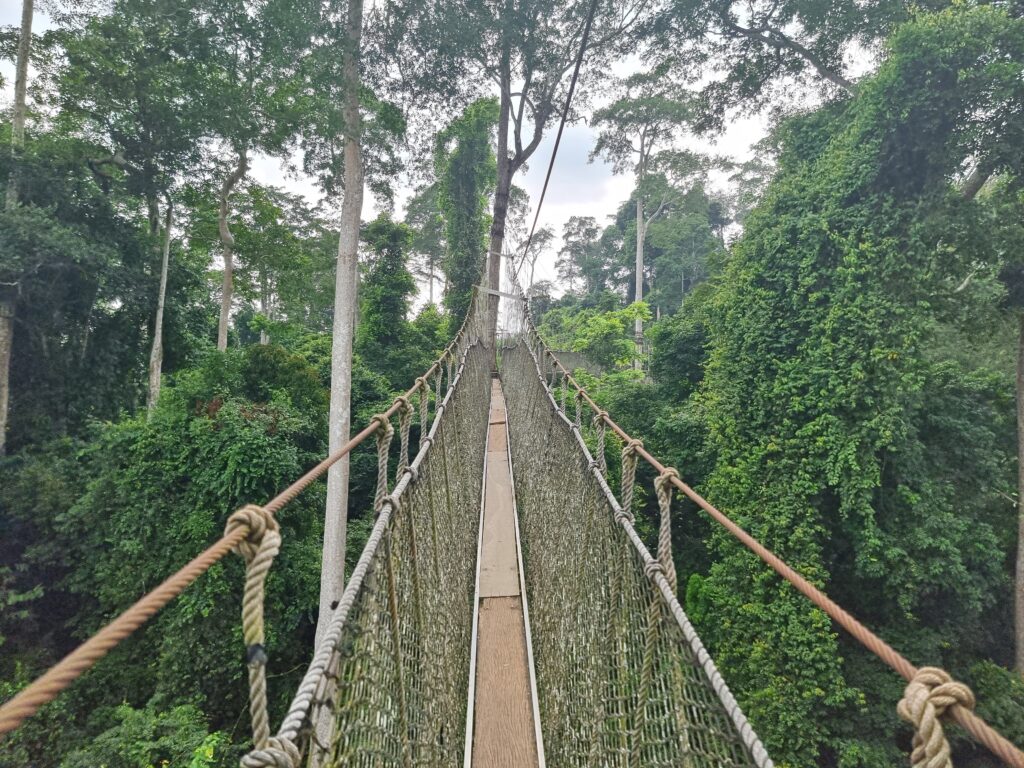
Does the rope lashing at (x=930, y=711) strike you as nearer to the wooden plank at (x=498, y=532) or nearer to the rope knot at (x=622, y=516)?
the rope knot at (x=622, y=516)

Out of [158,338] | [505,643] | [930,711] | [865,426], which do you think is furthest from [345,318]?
[865,426]

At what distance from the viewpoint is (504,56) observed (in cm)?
687

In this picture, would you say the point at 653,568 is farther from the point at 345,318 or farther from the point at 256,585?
the point at 345,318

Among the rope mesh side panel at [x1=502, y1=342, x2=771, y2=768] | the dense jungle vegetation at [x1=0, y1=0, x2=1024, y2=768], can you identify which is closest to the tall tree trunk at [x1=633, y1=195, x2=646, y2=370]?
the dense jungle vegetation at [x1=0, y1=0, x2=1024, y2=768]

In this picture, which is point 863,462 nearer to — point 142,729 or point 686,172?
point 142,729

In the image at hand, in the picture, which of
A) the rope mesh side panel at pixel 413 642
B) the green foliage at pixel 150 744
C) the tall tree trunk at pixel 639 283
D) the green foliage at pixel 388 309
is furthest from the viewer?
the tall tree trunk at pixel 639 283

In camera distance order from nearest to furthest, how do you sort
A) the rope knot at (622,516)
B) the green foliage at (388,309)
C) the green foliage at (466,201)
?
the rope knot at (622,516) < the green foliage at (388,309) < the green foliage at (466,201)

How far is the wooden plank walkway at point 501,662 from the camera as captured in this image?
1828 millimetres

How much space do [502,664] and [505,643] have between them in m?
0.14

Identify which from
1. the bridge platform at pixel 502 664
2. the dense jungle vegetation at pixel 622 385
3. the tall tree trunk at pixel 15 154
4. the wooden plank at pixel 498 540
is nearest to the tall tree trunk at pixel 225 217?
the dense jungle vegetation at pixel 622 385

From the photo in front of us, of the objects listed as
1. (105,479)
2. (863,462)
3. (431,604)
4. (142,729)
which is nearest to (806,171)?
(863,462)

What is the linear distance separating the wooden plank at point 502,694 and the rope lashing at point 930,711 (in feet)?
5.60

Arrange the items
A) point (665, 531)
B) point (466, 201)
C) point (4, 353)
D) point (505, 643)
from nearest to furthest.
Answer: point (665, 531) → point (505, 643) → point (4, 353) → point (466, 201)

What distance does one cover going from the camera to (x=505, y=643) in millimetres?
2400
